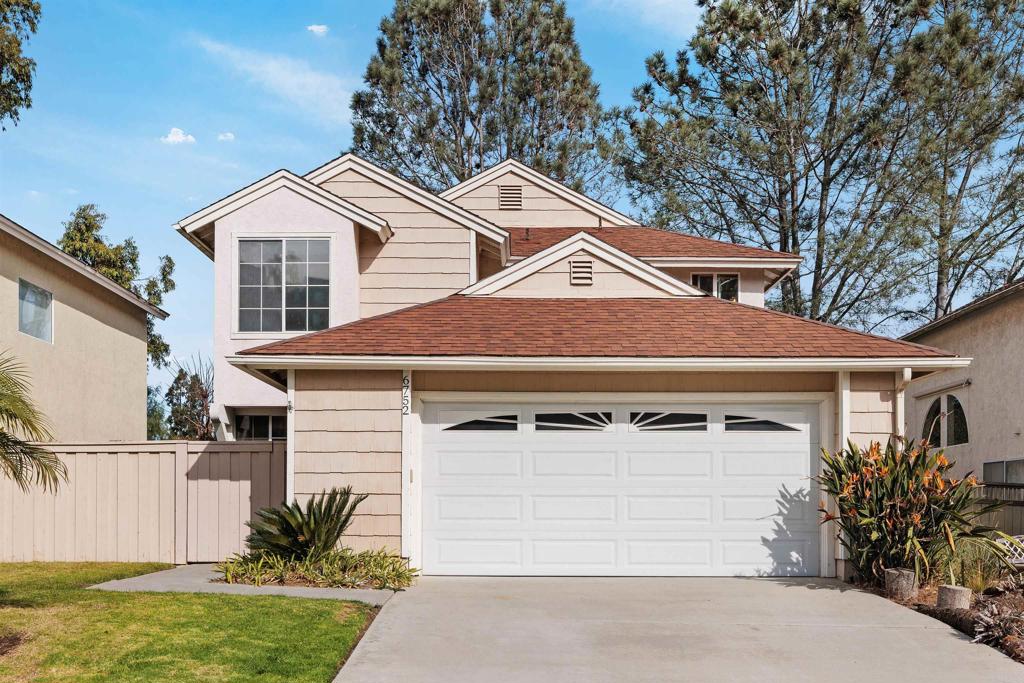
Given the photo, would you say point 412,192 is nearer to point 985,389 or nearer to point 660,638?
point 985,389

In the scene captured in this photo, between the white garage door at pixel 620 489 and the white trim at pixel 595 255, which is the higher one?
the white trim at pixel 595 255

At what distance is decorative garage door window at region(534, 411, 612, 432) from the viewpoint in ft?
41.7

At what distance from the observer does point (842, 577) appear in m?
12.2

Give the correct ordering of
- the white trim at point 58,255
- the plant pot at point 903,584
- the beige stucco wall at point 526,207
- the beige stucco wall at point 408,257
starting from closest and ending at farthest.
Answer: the plant pot at point 903,584, the white trim at point 58,255, the beige stucco wall at point 408,257, the beige stucco wall at point 526,207

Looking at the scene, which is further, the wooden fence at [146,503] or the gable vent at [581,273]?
the gable vent at [581,273]

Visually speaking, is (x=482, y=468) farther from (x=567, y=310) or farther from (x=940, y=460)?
(x=940, y=460)

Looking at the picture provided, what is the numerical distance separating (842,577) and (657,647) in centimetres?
468

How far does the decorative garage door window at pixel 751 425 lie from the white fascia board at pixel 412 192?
6.75 meters

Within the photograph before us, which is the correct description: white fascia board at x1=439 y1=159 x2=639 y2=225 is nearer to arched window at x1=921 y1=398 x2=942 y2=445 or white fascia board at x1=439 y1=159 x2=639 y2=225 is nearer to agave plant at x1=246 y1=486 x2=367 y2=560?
arched window at x1=921 y1=398 x2=942 y2=445

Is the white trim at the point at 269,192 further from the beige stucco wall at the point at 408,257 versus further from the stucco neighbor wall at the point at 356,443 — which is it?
the stucco neighbor wall at the point at 356,443

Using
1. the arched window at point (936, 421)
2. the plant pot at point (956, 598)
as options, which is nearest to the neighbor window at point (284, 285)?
the plant pot at point (956, 598)

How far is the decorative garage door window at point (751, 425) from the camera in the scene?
12688 millimetres

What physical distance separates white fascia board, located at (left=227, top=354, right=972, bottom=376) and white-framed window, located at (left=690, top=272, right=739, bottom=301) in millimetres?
7018

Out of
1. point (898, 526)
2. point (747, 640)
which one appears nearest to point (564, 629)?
point (747, 640)
